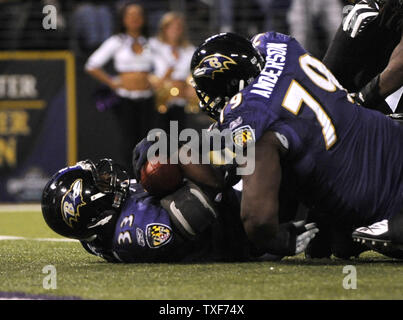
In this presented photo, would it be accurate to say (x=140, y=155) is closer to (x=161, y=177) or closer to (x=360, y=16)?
(x=161, y=177)

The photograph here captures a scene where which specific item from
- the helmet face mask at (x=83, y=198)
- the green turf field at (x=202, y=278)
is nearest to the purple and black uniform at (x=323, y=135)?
the green turf field at (x=202, y=278)

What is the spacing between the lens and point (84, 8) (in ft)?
32.3

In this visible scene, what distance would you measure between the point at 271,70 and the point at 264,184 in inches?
22.0

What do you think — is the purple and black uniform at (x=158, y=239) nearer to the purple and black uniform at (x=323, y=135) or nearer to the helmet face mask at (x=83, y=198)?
the helmet face mask at (x=83, y=198)

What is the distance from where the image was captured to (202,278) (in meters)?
3.54

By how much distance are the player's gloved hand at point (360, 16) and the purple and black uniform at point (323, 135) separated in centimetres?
113

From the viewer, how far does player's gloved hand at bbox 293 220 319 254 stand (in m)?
3.80

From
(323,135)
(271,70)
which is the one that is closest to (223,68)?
(271,70)

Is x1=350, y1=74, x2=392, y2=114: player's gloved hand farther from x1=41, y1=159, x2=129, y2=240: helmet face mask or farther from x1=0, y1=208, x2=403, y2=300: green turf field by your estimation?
x1=41, y1=159, x2=129, y2=240: helmet face mask

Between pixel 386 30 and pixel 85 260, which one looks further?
pixel 386 30

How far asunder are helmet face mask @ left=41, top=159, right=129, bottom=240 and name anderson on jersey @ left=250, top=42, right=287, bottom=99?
85cm
